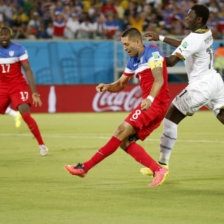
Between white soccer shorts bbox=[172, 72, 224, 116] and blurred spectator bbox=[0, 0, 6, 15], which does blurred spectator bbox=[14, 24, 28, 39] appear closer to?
blurred spectator bbox=[0, 0, 6, 15]

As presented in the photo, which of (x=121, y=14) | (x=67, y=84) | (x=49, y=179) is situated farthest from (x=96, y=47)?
(x=49, y=179)

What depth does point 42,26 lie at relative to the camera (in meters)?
23.7

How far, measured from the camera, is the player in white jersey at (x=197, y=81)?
7578mm

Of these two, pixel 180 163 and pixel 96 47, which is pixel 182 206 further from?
pixel 96 47

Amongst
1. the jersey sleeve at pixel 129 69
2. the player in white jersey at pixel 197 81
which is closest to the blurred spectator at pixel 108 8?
the player in white jersey at pixel 197 81

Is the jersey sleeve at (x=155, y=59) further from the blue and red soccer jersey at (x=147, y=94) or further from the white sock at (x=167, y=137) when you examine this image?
the white sock at (x=167, y=137)

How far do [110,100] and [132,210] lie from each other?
15.4m

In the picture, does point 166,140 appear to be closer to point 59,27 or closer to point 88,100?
point 88,100

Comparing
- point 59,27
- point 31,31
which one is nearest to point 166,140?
point 59,27

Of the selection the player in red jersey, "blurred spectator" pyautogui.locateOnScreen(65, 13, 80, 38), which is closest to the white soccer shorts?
the player in red jersey

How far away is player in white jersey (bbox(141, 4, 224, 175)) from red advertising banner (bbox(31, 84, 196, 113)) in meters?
13.1

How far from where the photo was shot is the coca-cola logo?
2112cm

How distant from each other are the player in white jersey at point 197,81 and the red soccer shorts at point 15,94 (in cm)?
337

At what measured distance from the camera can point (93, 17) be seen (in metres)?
24.2
